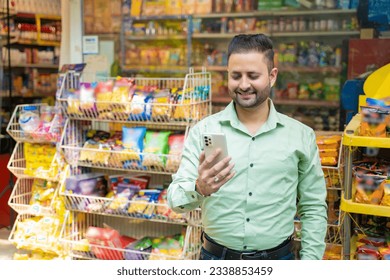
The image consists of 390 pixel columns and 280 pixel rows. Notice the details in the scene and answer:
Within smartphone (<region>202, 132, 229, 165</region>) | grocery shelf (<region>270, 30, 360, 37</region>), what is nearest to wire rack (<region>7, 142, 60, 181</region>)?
grocery shelf (<region>270, 30, 360, 37</region>)

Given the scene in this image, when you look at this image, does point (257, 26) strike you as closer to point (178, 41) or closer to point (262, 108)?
point (178, 41)

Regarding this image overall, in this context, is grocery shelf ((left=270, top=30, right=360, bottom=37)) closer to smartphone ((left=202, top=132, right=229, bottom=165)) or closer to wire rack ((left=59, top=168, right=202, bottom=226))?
wire rack ((left=59, top=168, right=202, bottom=226))

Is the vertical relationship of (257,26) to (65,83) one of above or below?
above

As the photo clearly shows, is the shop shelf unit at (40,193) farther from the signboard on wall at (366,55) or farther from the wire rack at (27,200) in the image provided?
→ the signboard on wall at (366,55)

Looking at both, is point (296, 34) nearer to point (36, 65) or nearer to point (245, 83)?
point (245, 83)

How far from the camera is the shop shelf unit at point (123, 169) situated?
3.79 m

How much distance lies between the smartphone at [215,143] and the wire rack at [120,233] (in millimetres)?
1987

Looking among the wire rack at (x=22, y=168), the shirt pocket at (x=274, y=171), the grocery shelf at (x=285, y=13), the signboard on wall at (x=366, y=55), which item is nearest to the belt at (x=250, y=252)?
the shirt pocket at (x=274, y=171)

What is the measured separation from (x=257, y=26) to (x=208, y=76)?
1.09 metres

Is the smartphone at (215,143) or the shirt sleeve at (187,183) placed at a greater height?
the smartphone at (215,143)

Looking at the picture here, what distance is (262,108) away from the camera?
2.22 meters

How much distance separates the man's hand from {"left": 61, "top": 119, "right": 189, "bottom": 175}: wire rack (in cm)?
188
